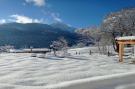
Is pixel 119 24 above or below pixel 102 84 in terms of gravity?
above

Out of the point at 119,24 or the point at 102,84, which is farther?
the point at 119,24

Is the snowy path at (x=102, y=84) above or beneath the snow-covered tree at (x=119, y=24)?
beneath

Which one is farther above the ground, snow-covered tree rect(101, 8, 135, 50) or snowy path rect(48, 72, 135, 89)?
snow-covered tree rect(101, 8, 135, 50)

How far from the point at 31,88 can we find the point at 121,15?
45.5 m

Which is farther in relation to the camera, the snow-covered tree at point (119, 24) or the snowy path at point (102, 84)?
the snow-covered tree at point (119, 24)

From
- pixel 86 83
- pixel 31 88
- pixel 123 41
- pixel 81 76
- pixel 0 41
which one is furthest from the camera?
pixel 0 41

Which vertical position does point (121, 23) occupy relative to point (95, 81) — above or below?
above

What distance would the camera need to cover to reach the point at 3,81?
991cm

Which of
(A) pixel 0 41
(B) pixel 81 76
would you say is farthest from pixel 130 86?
(A) pixel 0 41

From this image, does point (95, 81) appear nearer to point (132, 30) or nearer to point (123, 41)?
point (123, 41)

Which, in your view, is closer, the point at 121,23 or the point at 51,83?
the point at 51,83

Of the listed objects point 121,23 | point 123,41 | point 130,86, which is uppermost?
point 121,23

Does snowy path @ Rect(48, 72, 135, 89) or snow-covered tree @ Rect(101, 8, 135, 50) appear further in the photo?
snow-covered tree @ Rect(101, 8, 135, 50)

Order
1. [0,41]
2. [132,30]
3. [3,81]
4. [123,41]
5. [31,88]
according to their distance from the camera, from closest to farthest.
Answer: [31,88] → [3,81] → [123,41] → [132,30] → [0,41]
